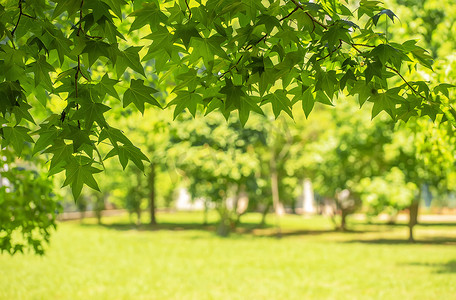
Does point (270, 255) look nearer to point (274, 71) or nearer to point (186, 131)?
point (186, 131)

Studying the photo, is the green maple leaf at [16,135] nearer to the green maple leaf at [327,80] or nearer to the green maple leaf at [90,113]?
the green maple leaf at [90,113]

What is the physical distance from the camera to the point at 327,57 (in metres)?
2.37

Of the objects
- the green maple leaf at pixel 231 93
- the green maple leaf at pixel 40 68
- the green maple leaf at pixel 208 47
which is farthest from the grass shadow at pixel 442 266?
the green maple leaf at pixel 40 68

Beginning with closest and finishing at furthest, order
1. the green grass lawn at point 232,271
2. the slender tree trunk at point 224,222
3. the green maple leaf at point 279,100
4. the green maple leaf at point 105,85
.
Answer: the green maple leaf at point 105,85
the green maple leaf at point 279,100
the green grass lawn at point 232,271
the slender tree trunk at point 224,222

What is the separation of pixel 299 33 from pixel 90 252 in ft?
50.8

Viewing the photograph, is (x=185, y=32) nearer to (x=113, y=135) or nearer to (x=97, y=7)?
(x=97, y=7)

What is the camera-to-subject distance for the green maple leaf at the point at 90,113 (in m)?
2.03

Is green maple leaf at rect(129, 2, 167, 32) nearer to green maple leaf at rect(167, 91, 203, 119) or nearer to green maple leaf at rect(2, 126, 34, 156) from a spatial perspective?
green maple leaf at rect(167, 91, 203, 119)

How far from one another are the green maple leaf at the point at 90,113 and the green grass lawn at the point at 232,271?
5.97 meters

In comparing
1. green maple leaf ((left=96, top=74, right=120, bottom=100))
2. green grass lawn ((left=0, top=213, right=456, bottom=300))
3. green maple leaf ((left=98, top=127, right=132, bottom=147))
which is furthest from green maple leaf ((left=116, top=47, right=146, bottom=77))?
green grass lawn ((left=0, top=213, right=456, bottom=300))

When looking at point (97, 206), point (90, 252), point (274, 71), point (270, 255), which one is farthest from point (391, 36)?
point (97, 206)

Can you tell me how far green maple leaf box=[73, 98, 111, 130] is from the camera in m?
2.03

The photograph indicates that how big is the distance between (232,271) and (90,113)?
427 inches

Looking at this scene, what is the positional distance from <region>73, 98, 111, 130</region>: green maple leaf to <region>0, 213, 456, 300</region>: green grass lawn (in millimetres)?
5971
